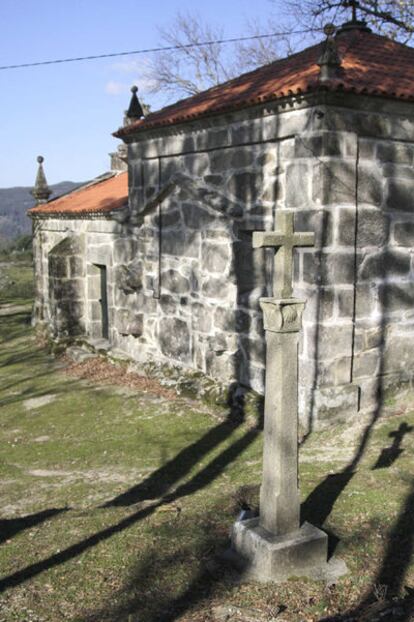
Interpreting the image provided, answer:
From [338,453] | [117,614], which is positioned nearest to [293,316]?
[117,614]

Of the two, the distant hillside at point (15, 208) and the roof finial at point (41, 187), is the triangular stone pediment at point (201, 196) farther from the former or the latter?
the distant hillside at point (15, 208)

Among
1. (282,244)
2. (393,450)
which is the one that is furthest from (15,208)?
(282,244)

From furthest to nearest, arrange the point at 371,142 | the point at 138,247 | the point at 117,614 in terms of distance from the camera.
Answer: the point at 138,247, the point at 371,142, the point at 117,614

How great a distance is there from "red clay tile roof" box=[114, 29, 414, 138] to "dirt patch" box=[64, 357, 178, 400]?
3983 millimetres

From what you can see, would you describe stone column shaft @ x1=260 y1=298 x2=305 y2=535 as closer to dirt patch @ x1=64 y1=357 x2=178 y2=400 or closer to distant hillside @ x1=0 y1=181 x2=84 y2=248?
dirt patch @ x1=64 y1=357 x2=178 y2=400

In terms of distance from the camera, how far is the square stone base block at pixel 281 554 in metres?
3.94

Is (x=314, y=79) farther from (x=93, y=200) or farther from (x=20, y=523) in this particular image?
(x=93, y=200)

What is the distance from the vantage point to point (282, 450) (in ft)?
13.1

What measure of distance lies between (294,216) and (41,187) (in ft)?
39.6

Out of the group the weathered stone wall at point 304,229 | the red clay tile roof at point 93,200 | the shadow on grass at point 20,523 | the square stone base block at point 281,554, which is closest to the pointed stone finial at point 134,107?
the red clay tile roof at point 93,200

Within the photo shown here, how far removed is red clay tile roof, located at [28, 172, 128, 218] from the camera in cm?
1227

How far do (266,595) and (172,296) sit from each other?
252 inches

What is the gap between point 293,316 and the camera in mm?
3949

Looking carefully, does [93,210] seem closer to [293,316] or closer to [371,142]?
[371,142]
